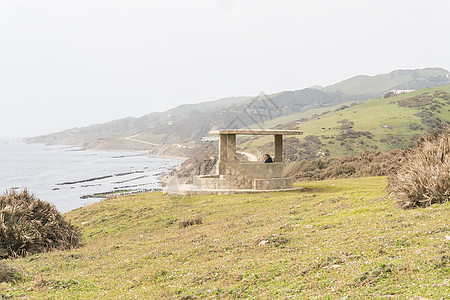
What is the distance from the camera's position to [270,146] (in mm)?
66562

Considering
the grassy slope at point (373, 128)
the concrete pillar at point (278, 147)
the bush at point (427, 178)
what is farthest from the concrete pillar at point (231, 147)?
the grassy slope at point (373, 128)

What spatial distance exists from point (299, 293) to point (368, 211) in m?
5.78

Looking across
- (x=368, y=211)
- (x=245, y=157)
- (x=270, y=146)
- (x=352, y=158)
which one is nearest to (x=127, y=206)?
(x=368, y=211)

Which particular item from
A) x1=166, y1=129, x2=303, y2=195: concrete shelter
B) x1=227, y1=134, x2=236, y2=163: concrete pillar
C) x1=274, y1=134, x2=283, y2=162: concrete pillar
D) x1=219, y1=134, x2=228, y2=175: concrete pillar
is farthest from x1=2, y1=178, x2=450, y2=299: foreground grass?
x1=274, y1=134, x2=283, y2=162: concrete pillar

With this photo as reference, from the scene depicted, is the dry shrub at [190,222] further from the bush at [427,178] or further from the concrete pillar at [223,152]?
the concrete pillar at [223,152]

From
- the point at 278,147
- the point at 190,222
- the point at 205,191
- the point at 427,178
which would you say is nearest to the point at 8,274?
the point at 190,222

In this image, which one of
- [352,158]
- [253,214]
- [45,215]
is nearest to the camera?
[45,215]

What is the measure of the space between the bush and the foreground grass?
46 cm

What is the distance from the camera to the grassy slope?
62925 mm

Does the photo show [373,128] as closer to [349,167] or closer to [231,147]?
[349,167]

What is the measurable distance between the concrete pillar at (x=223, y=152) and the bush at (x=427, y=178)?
517 inches

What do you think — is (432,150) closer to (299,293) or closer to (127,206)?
(299,293)

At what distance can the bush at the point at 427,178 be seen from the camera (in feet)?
33.6

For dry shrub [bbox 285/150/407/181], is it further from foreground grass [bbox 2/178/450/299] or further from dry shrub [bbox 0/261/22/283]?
dry shrub [bbox 0/261/22/283]
